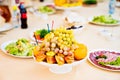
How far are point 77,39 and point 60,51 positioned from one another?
531mm

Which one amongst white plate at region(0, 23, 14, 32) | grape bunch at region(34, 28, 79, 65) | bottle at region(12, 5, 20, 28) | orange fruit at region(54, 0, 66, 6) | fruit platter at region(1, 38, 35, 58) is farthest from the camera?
orange fruit at region(54, 0, 66, 6)

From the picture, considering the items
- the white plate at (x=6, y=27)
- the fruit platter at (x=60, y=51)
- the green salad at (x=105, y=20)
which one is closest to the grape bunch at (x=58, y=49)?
the fruit platter at (x=60, y=51)

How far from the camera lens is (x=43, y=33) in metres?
1.38

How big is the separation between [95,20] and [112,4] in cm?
30

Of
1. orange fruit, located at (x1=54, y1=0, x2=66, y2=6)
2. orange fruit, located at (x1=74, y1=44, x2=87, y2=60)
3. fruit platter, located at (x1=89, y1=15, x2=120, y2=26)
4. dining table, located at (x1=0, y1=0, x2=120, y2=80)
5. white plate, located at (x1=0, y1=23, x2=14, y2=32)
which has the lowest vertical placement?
dining table, located at (x1=0, y1=0, x2=120, y2=80)

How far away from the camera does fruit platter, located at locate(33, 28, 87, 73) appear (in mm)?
946

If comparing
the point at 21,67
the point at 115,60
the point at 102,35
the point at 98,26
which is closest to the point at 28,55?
the point at 21,67

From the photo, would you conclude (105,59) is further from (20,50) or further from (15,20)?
(15,20)

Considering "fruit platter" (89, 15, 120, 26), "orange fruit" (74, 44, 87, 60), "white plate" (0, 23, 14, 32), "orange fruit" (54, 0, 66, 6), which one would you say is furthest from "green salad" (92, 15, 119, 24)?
"orange fruit" (74, 44, 87, 60)

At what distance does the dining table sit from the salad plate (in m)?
0.02

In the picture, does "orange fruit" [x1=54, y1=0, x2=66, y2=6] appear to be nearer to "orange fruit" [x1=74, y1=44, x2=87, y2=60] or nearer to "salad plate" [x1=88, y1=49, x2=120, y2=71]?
"salad plate" [x1=88, y1=49, x2=120, y2=71]

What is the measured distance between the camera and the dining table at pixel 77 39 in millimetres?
1021

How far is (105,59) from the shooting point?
1.09m

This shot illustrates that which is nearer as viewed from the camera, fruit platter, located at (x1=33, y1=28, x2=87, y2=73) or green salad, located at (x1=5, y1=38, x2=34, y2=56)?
fruit platter, located at (x1=33, y1=28, x2=87, y2=73)
